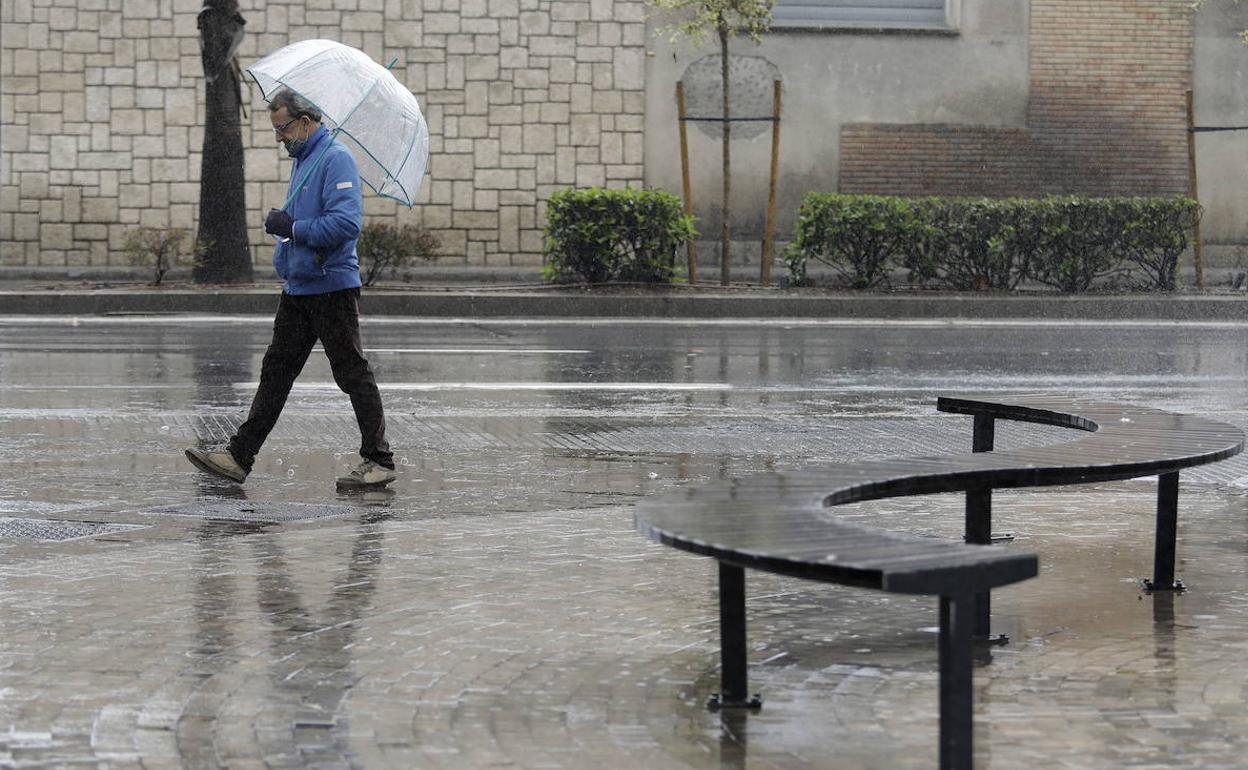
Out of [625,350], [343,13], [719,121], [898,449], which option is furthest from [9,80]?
[898,449]

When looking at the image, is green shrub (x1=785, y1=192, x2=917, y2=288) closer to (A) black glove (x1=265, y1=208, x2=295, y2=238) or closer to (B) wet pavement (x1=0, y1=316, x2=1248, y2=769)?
(B) wet pavement (x1=0, y1=316, x2=1248, y2=769)

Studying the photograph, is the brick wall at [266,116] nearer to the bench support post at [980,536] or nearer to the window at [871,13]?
the window at [871,13]

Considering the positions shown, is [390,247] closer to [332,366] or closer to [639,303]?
[639,303]

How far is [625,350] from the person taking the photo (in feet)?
51.6

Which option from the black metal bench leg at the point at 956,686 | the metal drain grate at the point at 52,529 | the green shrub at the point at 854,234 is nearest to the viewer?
the black metal bench leg at the point at 956,686

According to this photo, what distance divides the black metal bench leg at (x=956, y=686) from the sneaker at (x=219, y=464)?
16.8 ft

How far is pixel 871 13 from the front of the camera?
24.2 m

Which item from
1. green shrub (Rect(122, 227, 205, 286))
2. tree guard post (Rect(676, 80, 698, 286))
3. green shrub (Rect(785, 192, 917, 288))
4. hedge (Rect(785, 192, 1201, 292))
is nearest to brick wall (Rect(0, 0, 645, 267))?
tree guard post (Rect(676, 80, 698, 286))

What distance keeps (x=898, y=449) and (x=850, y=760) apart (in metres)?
5.84

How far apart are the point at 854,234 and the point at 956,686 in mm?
17490

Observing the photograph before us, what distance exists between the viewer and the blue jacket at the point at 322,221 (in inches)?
330

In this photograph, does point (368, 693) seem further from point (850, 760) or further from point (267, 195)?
point (267, 195)

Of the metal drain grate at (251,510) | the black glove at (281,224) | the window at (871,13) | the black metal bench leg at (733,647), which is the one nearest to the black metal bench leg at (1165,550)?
the black metal bench leg at (733,647)

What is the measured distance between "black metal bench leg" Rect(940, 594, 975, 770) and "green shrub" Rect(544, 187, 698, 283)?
1674cm
